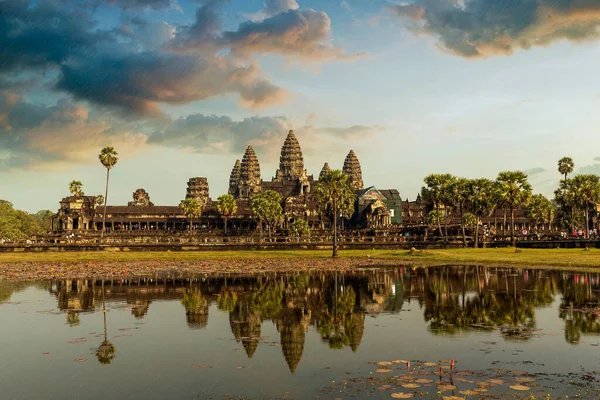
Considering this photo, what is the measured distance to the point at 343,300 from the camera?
110ft

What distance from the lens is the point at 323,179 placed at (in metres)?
81.9

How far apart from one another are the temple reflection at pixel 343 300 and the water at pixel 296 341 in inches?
4.6

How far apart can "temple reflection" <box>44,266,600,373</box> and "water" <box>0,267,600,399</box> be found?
0.12m

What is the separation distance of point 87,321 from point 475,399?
725 inches

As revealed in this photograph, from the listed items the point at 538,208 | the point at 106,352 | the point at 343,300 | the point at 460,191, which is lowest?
the point at 106,352

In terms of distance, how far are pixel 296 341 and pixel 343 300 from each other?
11.8 meters

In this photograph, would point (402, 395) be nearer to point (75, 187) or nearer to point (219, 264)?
point (219, 264)

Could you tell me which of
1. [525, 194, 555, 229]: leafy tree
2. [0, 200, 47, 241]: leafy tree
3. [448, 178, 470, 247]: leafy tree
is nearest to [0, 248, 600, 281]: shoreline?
[448, 178, 470, 247]: leafy tree

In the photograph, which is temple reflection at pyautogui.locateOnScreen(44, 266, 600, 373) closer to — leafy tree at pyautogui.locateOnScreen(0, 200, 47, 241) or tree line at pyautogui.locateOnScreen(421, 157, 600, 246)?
tree line at pyautogui.locateOnScreen(421, 157, 600, 246)

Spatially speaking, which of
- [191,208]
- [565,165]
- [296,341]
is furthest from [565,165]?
[296,341]

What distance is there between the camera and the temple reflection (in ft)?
78.7

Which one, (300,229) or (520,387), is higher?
(300,229)

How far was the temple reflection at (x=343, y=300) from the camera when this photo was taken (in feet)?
78.7

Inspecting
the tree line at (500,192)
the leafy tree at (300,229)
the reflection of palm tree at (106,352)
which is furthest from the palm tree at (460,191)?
the reflection of palm tree at (106,352)
